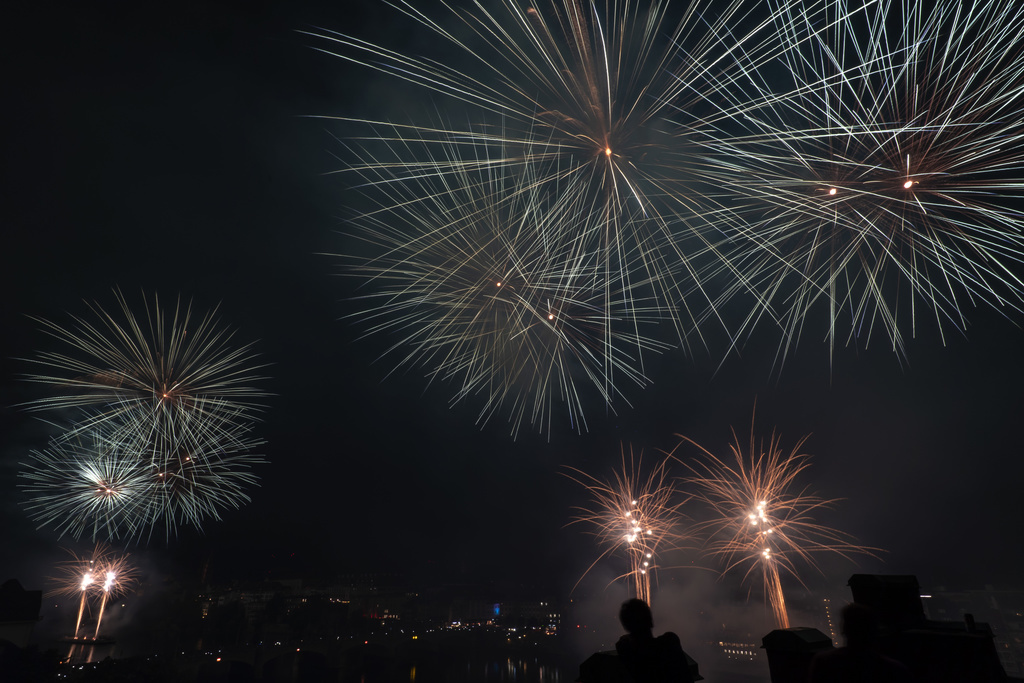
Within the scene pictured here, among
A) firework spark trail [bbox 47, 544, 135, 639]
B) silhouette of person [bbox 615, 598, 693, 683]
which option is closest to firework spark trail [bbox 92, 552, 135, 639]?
firework spark trail [bbox 47, 544, 135, 639]

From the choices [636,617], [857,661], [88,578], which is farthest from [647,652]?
[88,578]

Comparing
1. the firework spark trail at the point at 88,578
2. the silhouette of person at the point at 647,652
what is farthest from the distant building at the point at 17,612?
the silhouette of person at the point at 647,652

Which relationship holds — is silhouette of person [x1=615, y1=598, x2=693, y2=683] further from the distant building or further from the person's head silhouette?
the distant building

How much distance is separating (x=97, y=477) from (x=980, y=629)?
34.4 metres

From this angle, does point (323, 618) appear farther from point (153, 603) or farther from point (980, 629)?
point (980, 629)

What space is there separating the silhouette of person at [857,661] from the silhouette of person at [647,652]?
0.87 metres

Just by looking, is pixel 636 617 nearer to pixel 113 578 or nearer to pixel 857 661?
pixel 857 661

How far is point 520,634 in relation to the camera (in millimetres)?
108438

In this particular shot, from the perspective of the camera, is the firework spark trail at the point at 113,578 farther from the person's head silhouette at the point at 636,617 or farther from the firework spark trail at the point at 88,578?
the person's head silhouette at the point at 636,617

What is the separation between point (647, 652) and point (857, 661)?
1.41 meters

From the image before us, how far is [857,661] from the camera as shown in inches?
127

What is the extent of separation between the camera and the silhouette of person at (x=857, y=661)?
320 cm

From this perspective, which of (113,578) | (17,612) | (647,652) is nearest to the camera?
(647,652)

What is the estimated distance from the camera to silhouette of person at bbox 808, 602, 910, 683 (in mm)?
3195
